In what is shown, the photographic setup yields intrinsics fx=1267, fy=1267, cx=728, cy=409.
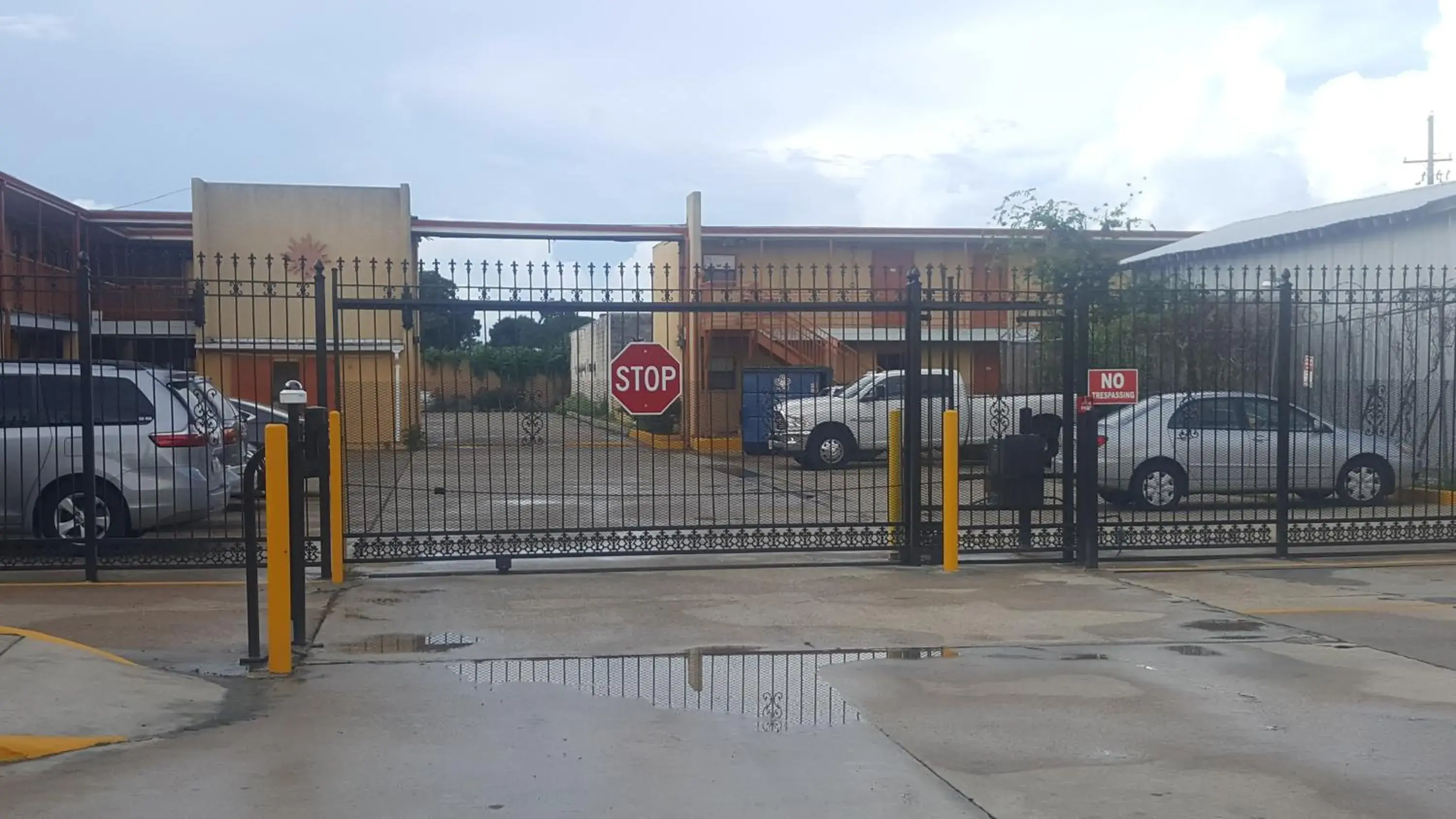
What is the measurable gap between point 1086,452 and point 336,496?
20.6ft

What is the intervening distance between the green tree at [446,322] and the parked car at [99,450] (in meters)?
2.21

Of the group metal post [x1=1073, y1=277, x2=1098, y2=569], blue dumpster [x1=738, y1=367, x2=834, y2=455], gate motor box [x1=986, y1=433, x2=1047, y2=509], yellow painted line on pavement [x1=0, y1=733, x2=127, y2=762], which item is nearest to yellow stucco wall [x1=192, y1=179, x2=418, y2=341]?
blue dumpster [x1=738, y1=367, x2=834, y2=455]

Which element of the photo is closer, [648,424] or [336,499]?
[336,499]

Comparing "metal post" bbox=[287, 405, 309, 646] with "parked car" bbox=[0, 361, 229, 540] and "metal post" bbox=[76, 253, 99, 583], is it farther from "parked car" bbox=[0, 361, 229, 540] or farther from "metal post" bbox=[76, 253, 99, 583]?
"parked car" bbox=[0, 361, 229, 540]

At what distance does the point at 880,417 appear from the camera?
2025 centimetres

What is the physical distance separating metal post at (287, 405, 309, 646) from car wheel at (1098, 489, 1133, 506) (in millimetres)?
7736

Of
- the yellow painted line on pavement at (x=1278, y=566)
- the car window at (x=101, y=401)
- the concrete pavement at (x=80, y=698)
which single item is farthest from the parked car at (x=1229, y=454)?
the car window at (x=101, y=401)

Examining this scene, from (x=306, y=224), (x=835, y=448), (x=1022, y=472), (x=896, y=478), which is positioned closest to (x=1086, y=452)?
(x=1022, y=472)

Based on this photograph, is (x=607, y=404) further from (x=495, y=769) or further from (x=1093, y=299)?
(x=495, y=769)

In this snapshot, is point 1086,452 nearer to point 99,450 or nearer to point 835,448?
point 835,448

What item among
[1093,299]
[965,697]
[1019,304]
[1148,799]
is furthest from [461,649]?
[1093,299]

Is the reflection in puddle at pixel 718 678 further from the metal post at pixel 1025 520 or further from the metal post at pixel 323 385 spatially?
the metal post at pixel 1025 520

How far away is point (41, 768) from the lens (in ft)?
18.5

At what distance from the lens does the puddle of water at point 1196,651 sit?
26.4ft
